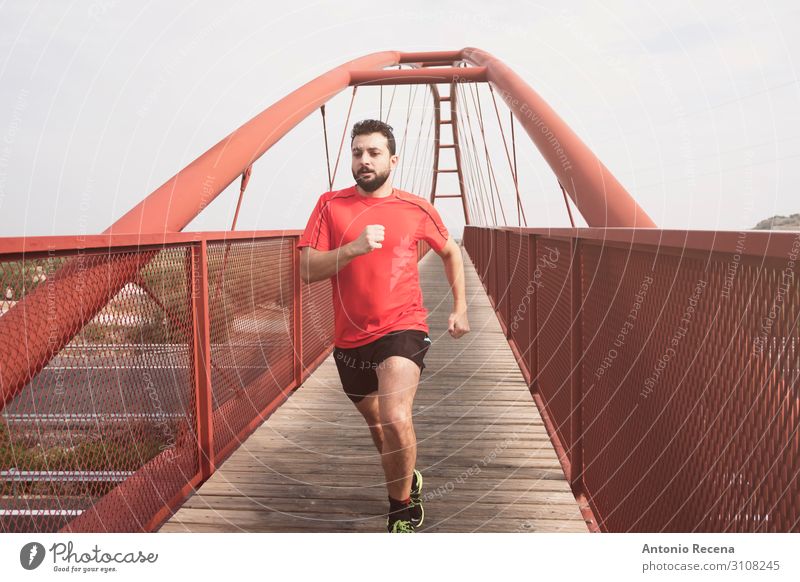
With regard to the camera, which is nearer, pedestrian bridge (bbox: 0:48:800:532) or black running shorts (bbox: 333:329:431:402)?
pedestrian bridge (bbox: 0:48:800:532)

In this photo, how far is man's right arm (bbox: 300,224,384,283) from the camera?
2561 mm

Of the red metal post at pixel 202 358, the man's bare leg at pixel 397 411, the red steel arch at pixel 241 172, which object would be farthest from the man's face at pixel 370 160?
the red metal post at pixel 202 358

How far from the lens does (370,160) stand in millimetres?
2875

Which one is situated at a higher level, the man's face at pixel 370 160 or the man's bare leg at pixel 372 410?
the man's face at pixel 370 160

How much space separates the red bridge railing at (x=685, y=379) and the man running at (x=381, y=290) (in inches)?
31.0

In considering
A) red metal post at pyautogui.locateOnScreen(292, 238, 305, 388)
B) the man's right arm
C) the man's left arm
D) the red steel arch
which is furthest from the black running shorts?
red metal post at pyautogui.locateOnScreen(292, 238, 305, 388)

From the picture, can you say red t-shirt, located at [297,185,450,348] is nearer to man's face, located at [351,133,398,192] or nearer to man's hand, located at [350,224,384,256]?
man's face, located at [351,133,398,192]

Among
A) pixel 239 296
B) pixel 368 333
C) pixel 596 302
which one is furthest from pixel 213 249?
pixel 596 302

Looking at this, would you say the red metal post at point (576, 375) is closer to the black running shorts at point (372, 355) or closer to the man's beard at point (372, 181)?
the black running shorts at point (372, 355)

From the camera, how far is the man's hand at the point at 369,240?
255 centimetres

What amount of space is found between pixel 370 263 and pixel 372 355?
1.33 feet

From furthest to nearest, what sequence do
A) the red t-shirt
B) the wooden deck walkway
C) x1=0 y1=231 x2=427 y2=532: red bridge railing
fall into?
the wooden deck walkway, the red t-shirt, x1=0 y1=231 x2=427 y2=532: red bridge railing

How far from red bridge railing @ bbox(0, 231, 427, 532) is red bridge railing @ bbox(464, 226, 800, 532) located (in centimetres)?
198
